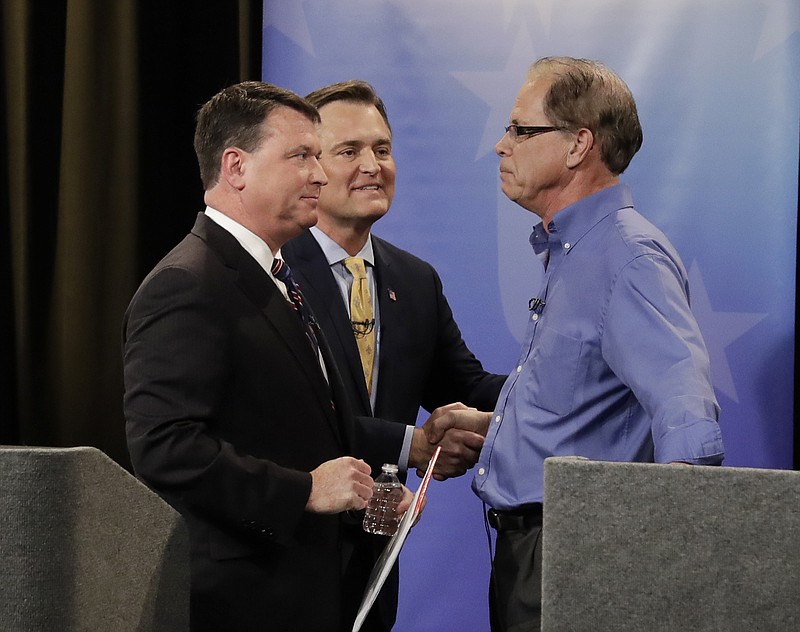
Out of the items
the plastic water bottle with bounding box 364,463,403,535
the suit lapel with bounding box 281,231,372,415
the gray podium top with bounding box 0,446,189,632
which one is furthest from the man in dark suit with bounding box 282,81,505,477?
the gray podium top with bounding box 0,446,189,632

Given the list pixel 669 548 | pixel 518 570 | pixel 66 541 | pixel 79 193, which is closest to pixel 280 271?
pixel 518 570

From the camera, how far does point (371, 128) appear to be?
10.2 ft

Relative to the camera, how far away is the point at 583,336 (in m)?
2.07

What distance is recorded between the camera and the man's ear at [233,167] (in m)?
2.27

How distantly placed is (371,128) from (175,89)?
3.42 ft

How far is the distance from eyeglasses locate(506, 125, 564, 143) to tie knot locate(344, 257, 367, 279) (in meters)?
0.72

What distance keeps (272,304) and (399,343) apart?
88 cm

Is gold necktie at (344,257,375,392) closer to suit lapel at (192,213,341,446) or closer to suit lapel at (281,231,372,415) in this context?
suit lapel at (281,231,372,415)

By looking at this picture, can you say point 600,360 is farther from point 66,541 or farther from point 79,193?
point 79,193

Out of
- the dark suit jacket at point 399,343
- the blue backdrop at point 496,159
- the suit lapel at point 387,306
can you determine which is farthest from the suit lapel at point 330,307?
the blue backdrop at point 496,159

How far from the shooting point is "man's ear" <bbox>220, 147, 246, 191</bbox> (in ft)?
7.43

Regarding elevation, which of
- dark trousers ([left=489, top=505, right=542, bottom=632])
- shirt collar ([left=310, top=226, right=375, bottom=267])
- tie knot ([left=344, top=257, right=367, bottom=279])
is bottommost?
dark trousers ([left=489, top=505, right=542, bottom=632])

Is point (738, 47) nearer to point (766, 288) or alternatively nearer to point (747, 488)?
point (766, 288)

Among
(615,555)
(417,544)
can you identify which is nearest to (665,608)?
(615,555)
